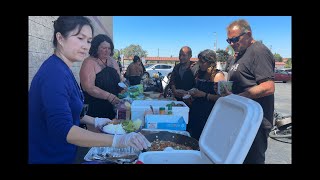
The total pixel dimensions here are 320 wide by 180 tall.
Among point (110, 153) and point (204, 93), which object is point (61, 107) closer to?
point (110, 153)

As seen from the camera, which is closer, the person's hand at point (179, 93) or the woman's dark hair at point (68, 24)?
the woman's dark hair at point (68, 24)

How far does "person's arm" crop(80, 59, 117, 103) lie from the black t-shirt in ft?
4.80

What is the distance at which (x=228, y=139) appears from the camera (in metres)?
1.53

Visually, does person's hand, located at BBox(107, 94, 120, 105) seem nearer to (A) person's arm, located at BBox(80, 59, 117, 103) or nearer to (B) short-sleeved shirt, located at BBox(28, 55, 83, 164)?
(A) person's arm, located at BBox(80, 59, 117, 103)

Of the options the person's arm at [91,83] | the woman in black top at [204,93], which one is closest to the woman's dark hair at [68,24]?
the person's arm at [91,83]

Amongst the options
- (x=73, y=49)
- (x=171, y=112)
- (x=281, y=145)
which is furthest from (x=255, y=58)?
(x=281, y=145)

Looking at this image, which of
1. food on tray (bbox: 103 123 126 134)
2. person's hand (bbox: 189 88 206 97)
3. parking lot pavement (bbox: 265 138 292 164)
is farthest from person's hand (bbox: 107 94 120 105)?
parking lot pavement (bbox: 265 138 292 164)

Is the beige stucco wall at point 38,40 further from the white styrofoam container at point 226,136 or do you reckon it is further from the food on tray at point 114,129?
the white styrofoam container at point 226,136

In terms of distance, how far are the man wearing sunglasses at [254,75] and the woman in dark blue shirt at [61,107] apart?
4.16 ft

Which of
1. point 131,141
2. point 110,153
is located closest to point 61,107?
point 131,141

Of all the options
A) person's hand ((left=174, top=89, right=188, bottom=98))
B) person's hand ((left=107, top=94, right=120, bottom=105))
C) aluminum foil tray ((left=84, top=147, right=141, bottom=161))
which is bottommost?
aluminum foil tray ((left=84, top=147, right=141, bottom=161))

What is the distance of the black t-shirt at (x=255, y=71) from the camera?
8.04 feet

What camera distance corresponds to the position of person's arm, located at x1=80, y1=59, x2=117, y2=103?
3.17 metres

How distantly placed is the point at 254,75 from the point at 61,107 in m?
1.77
